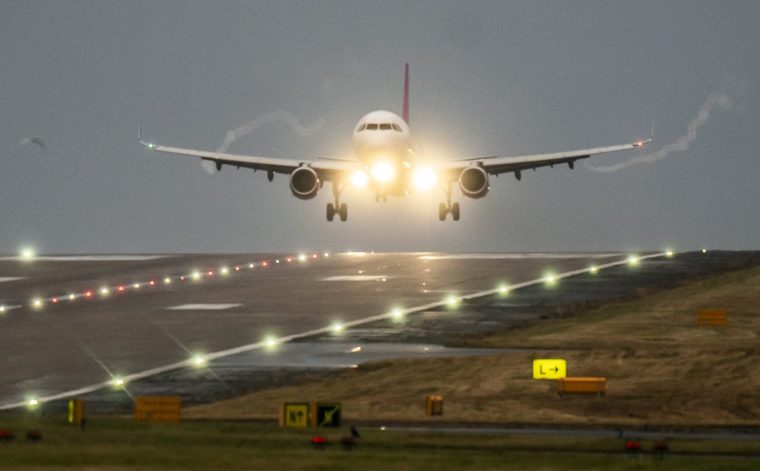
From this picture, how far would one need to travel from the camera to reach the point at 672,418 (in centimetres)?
2933

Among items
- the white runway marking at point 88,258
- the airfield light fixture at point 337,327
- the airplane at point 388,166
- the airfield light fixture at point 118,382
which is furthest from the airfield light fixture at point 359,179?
the airfield light fixture at point 118,382

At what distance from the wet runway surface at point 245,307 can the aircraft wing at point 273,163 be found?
17.8 feet

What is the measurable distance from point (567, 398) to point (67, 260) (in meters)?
70.7

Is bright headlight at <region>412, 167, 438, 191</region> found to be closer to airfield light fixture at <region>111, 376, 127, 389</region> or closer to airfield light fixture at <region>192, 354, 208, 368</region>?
airfield light fixture at <region>192, 354, 208, 368</region>

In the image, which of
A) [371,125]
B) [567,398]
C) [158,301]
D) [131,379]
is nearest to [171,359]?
[131,379]

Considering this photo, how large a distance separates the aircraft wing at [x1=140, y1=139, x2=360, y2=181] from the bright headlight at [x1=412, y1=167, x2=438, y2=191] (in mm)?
3315

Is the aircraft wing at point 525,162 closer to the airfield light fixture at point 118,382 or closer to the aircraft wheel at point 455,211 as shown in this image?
the aircraft wheel at point 455,211

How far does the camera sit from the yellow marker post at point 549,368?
34.1 meters

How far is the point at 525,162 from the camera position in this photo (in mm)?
90312

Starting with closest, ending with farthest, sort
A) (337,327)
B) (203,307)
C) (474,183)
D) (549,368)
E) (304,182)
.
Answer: (549,368) → (337,327) → (203,307) → (474,183) → (304,182)

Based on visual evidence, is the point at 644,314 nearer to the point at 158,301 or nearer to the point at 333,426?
the point at 158,301

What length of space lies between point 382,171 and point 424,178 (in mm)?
6109

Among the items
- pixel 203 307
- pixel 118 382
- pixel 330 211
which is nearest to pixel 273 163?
pixel 330 211

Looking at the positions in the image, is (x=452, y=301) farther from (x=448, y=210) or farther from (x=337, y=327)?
(x=448, y=210)
